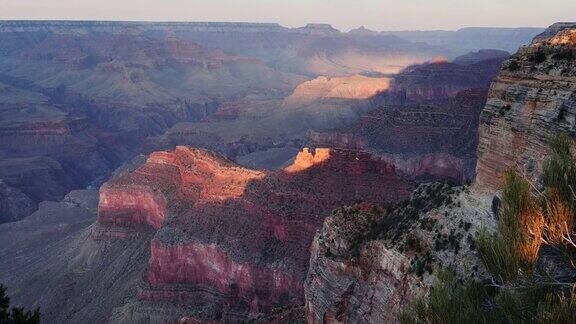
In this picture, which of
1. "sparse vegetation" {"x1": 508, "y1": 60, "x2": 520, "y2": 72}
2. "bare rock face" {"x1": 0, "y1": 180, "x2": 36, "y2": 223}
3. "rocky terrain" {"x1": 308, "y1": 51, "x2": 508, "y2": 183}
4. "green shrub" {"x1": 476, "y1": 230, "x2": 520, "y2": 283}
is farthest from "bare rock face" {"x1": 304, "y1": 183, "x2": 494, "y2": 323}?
"bare rock face" {"x1": 0, "y1": 180, "x2": 36, "y2": 223}

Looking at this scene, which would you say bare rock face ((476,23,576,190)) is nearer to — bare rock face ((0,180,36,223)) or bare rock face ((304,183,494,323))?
bare rock face ((304,183,494,323))

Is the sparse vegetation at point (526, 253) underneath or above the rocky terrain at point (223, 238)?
above

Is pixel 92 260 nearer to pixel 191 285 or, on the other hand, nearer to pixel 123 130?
pixel 191 285

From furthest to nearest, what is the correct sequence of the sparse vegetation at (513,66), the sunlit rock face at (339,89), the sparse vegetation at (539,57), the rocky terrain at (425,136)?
the sunlit rock face at (339,89), the rocky terrain at (425,136), the sparse vegetation at (513,66), the sparse vegetation at (539,57)

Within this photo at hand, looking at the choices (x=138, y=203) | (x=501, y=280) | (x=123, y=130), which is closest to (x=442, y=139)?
(x=138, y=203)

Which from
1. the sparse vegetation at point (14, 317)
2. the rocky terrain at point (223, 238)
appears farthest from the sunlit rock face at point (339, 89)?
the sparse vegetation at point (14, 317)

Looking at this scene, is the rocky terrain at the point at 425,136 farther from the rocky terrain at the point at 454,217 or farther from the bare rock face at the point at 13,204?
the bare rock face at the point at 13,204

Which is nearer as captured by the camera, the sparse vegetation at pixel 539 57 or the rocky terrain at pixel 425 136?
the sparse vegetation at pixel 539 57
